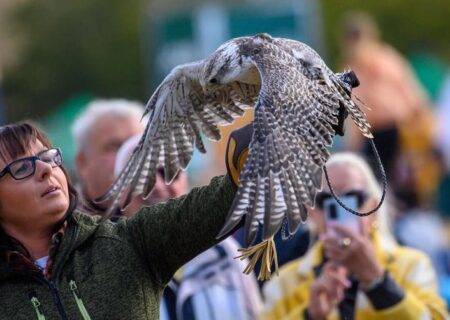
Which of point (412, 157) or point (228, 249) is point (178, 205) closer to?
point (228, 249)

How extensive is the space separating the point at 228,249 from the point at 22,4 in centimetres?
2605

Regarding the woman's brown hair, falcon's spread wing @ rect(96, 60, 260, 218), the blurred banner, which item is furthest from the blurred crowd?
the blurred banner

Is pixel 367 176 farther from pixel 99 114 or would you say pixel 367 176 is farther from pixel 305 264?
pixel 99 114

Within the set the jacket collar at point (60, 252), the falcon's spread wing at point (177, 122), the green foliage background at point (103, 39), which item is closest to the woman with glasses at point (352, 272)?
the falcon's spread wing at point (177, 122)

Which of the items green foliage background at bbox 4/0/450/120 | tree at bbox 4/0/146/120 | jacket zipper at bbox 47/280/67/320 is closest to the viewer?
jacket zipper at bbox 47/280/67/320

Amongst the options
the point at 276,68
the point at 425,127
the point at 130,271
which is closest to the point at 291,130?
the point at 276,68

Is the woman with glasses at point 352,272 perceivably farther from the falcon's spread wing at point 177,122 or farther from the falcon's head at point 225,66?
the falcon's head at point 225,66

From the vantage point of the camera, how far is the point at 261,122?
3.90 m

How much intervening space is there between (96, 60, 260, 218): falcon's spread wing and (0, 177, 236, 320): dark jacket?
1.21ft

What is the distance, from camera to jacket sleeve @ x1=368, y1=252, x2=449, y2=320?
4.85 metres

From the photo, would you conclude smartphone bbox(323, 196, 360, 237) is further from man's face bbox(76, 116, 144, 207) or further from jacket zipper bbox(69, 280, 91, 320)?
jacket zipper bbox(69, 280, 91, 320)

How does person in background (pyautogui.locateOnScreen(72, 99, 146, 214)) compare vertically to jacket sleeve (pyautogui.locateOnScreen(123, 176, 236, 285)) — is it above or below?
below

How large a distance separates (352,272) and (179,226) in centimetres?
130

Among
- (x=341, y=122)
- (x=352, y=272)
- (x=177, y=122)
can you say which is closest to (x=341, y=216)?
(x=352, y=272)
